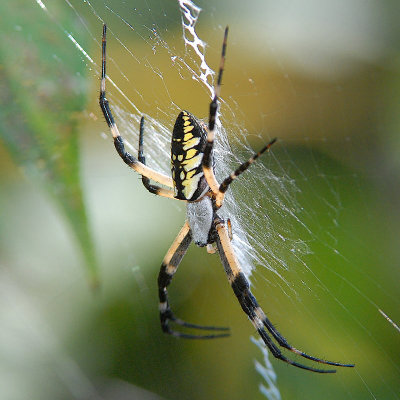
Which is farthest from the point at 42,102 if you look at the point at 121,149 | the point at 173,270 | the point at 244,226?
the point at 173,270

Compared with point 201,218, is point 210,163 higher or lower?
higher

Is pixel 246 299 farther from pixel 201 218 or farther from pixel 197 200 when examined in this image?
pixel 197 200

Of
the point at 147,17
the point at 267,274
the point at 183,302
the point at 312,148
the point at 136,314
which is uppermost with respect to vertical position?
the point at 312,148

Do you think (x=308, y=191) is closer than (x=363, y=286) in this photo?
No

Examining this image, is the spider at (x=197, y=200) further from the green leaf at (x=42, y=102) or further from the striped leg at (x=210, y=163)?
the green leaf at (x=42, y=102)

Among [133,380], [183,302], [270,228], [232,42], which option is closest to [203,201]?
[270,228]

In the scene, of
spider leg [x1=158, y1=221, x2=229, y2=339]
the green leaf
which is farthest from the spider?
the green leaf

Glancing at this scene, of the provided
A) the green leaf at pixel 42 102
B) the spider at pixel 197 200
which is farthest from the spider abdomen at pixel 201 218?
the green leaf at pixel 42 102

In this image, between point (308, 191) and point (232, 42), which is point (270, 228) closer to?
point (308, 191)
